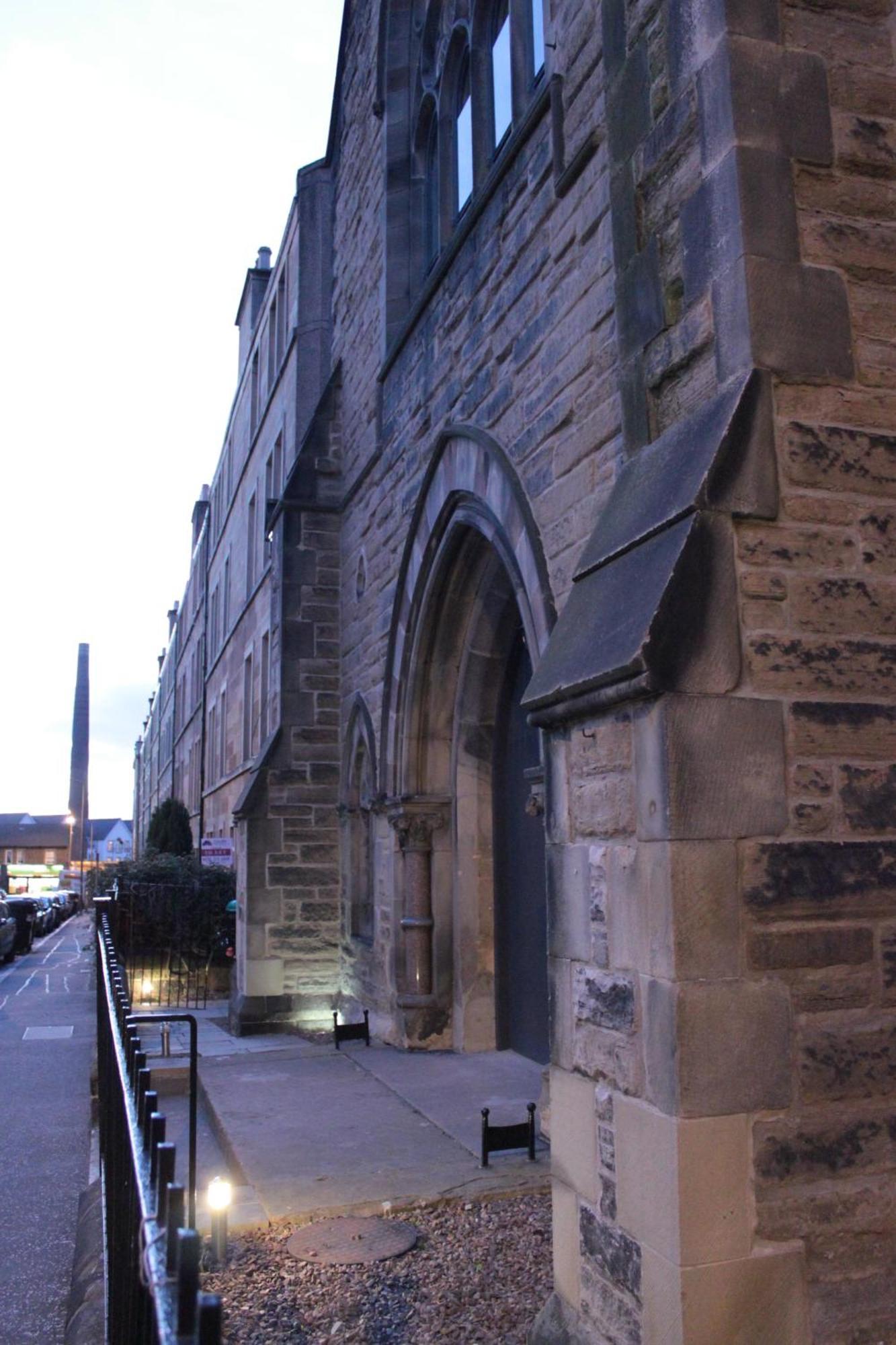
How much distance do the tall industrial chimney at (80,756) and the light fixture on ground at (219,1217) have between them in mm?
73093

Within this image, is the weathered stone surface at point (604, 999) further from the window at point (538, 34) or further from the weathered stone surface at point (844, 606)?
the window at point (538, 34)

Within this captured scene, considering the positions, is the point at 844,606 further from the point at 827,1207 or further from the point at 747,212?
the point at 827,1207

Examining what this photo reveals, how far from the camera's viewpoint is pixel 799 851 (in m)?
3.29

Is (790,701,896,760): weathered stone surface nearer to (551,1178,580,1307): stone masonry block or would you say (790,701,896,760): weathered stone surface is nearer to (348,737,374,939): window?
(551,1178,580,1307): stone masonry block

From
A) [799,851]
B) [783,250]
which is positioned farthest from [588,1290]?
[783,250]

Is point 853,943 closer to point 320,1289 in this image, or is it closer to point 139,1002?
point 320,1289

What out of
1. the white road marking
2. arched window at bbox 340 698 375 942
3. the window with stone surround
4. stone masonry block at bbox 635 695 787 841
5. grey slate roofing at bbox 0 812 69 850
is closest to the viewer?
stone masonry block at bbox 635 695 787 841

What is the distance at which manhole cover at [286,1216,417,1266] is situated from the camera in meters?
4.48

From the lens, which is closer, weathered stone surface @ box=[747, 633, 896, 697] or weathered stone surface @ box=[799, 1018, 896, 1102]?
weathered stone surface @ box=[799, 1018, 896, 1102]

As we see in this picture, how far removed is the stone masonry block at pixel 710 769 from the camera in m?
3.19

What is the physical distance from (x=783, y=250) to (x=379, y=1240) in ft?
13.8

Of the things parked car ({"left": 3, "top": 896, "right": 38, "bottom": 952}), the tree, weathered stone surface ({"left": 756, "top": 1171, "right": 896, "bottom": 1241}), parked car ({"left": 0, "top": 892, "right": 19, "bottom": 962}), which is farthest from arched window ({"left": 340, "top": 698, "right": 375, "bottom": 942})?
parked car ({"left": 3, "top": 896, "right": 38, "bottom": 952})

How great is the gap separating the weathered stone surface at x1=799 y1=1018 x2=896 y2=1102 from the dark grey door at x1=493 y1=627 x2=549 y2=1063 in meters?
4.57

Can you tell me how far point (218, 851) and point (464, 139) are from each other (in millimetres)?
9739
